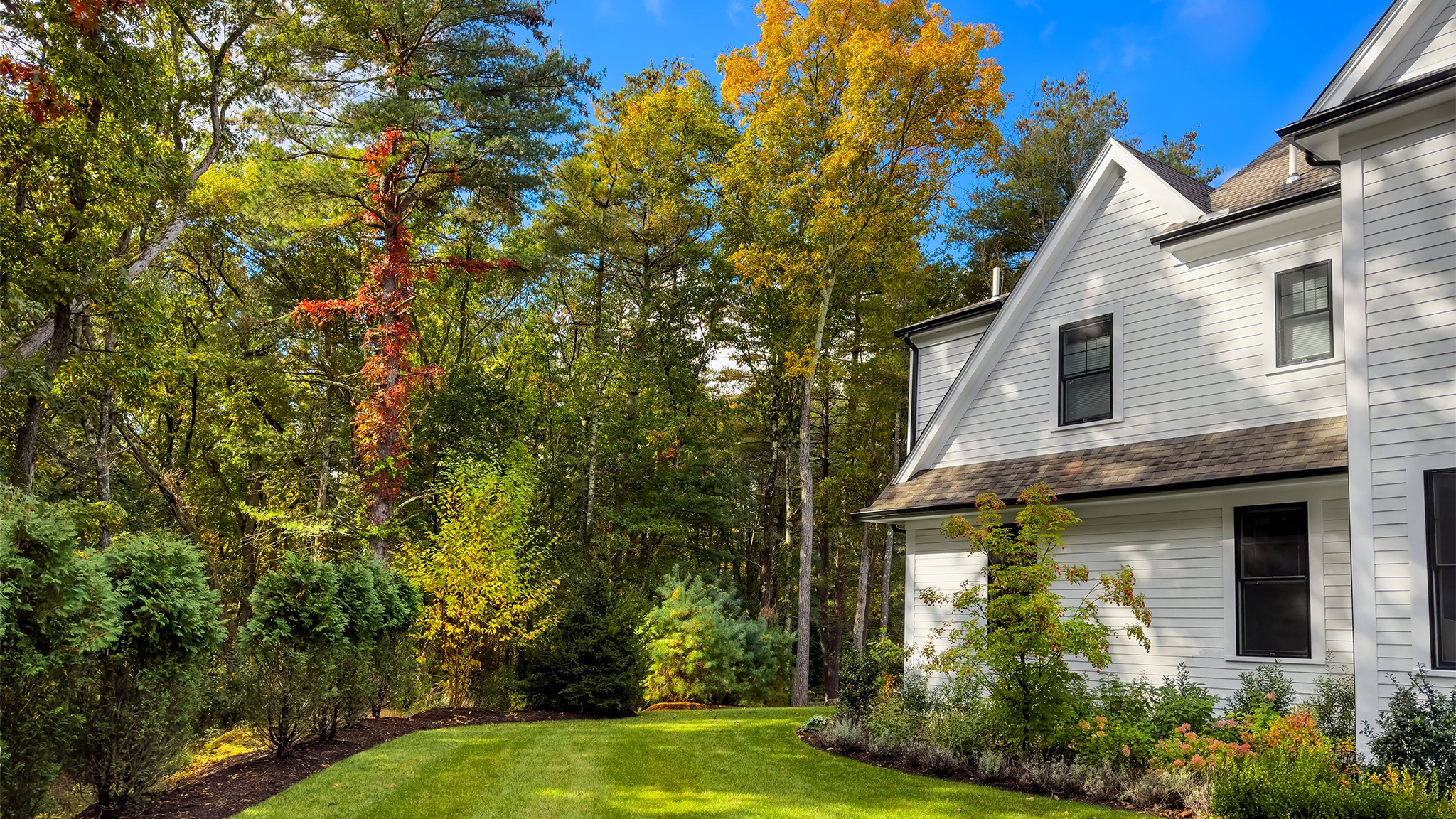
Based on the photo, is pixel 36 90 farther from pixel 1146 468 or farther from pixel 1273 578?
pixel 1273 578

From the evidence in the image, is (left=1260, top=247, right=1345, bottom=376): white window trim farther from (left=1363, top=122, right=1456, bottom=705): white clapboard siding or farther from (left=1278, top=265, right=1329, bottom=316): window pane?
(left=1363, top=122, right=1456, bottom=705): white clapboard siding

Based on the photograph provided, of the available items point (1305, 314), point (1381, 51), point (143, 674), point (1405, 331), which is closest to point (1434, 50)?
point (1381, 51)

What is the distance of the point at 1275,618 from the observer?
8.56 meters

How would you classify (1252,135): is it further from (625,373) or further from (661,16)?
(625,373)

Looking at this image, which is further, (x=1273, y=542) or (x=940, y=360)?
(x=940, y=360)

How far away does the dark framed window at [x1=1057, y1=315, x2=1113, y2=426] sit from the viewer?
1093 cm

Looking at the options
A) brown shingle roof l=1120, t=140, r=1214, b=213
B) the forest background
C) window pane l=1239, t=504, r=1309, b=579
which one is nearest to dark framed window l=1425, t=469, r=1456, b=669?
window pane l=1239, t=504, r=1309, b=579

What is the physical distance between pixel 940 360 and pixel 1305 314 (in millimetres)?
5602

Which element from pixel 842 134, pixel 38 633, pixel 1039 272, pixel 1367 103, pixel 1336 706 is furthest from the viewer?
pixel 842 134

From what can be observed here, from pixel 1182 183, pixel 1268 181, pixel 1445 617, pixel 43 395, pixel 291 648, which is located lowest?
pixel 291 648

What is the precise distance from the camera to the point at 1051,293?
11750 mm

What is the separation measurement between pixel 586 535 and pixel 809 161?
39.5 ft

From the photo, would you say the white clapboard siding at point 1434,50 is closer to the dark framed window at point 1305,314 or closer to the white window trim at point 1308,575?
the dark framed window at point 1305,314

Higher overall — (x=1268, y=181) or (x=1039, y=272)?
(x=1268, y=181)
